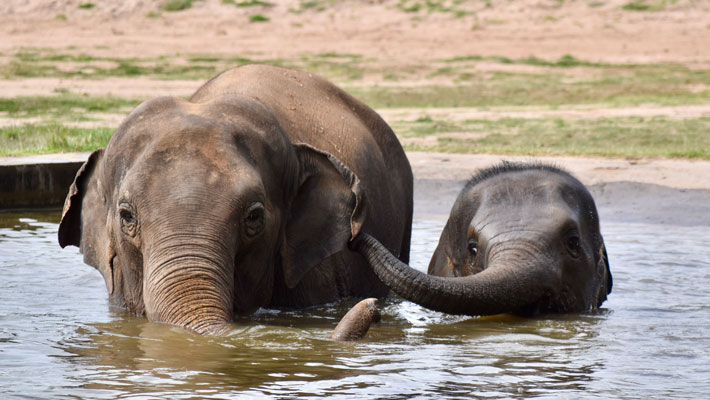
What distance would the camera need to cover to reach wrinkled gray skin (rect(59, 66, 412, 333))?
6.41 m

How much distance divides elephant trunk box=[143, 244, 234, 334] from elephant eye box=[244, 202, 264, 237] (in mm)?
397

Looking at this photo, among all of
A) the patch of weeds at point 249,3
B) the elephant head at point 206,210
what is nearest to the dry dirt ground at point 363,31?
the patch of weeds at point 249,3

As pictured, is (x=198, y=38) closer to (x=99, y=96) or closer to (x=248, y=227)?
(x=99, y=96)

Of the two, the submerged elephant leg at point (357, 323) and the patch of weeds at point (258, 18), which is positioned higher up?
the submerged elephant leg at point (357, 323)

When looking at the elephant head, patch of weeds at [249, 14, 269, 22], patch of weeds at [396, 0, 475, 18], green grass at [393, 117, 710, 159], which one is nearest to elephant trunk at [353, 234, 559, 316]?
the elephant head

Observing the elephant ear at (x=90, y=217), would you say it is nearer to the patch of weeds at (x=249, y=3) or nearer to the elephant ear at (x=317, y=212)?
the elephant ear at (x=317, y=212)

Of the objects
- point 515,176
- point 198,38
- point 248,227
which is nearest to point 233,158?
point 248,227

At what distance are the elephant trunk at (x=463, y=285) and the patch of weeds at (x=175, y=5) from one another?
43370mm

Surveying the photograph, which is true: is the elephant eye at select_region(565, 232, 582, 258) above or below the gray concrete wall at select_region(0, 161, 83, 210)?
above

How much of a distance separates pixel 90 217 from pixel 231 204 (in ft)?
4.67

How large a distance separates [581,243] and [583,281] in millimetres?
267

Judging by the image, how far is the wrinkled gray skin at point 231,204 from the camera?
6410 millimetres

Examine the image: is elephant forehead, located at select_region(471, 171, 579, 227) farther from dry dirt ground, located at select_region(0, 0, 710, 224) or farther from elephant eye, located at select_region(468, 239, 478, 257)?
dry dirt ground, located at select_region(0, 0, 710, 224)

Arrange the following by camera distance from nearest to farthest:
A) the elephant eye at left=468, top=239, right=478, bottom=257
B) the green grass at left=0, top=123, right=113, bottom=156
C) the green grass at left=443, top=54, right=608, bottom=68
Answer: the elephant eye at left=468, top=239, right=478, bottom=257, the green grass at left=0, top=123, right=113, bottom=156, the green grass at left=443, top=54, right=608, bottom=68
